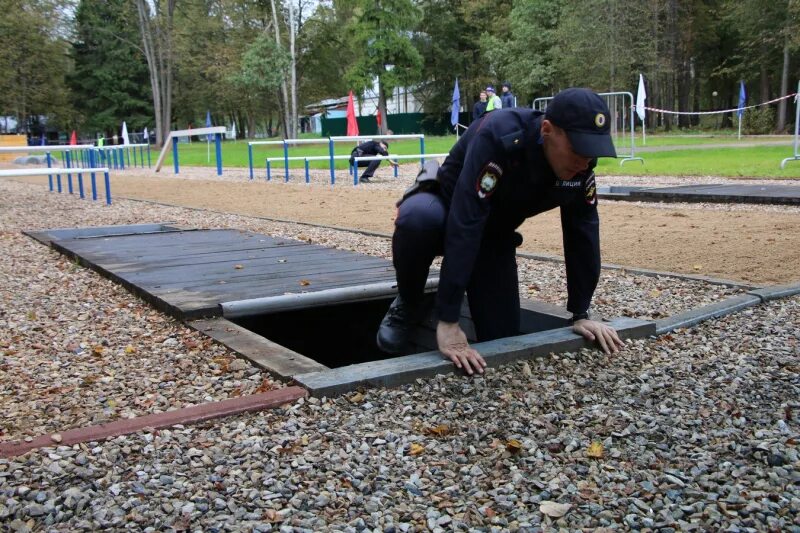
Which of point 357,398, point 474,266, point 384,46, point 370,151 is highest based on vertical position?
point 384,46

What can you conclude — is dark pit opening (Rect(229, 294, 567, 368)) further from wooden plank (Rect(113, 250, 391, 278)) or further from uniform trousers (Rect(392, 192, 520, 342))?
wooden plank (Rect(113, 250, 391, 278))

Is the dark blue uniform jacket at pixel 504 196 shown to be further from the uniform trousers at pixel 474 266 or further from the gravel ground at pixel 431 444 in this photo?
the gravel ground at pixel 431 444

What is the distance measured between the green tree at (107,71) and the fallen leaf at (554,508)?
2014 inches

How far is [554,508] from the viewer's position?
1816 mm

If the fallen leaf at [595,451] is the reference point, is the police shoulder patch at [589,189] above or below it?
above

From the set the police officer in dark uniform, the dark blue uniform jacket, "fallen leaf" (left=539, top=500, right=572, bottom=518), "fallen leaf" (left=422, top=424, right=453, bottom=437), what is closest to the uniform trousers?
the police officer in dark uniform

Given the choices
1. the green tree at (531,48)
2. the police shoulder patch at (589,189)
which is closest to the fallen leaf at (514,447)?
the police shoulder patch at (589,189)

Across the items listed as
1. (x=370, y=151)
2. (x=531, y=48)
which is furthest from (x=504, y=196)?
(x=531, y=48)

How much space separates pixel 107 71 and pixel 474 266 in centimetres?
5075

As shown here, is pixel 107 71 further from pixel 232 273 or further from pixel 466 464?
pixel 466 464

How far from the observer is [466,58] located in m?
48.8

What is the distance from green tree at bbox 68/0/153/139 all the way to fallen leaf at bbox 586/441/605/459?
50.9 m

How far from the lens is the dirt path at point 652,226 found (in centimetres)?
506

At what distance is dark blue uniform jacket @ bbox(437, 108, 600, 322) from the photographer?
2.53 m
